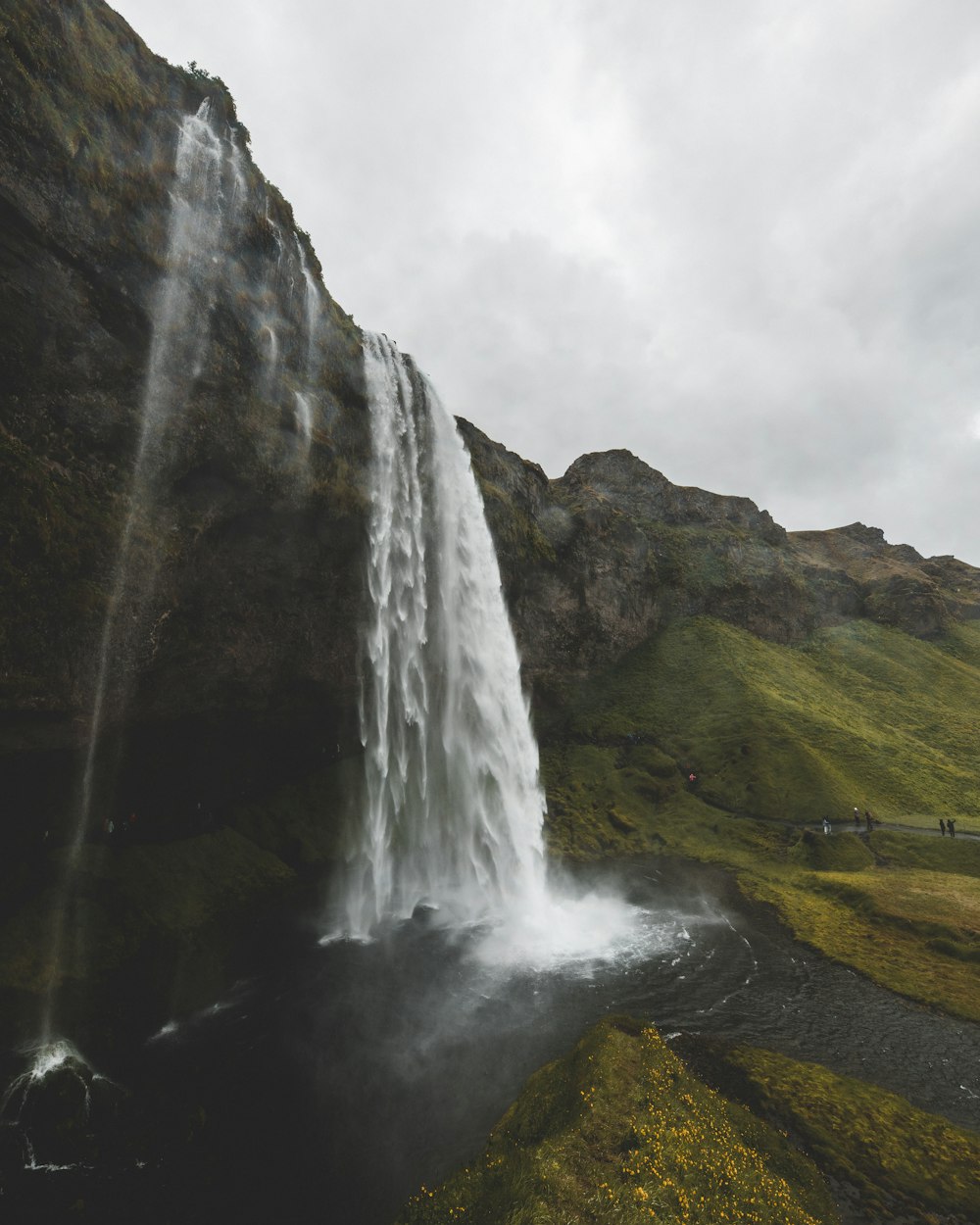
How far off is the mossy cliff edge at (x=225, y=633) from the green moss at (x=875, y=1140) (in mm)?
8016

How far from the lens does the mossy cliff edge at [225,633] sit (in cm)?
1953

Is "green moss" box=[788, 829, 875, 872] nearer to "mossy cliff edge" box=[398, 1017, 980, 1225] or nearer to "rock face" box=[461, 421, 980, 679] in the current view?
"mossy cliff edge" box=[398, 1017, 980, 1225]

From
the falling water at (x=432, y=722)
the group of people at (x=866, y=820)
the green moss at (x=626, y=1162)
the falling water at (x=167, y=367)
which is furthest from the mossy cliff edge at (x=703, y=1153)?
the group of people at (x=866, y=820)

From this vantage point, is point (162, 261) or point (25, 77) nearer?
point (25, 77)

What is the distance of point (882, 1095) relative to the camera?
43.1ft

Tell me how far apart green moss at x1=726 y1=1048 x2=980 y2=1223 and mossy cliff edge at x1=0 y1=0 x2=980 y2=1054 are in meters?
8.02

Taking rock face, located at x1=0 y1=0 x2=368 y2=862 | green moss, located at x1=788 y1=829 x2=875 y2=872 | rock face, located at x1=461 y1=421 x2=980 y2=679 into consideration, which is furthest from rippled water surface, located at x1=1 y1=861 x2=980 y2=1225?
rock face, located at x1=461 y1=421 x2=980 y2=679

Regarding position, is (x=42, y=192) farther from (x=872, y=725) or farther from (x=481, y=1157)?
Answer: (x=872, y=725)

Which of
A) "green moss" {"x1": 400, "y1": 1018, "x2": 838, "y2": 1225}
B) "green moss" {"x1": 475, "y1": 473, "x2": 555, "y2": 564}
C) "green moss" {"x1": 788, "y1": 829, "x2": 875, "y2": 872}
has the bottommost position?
"green moss" {"x1": 400, "y1": 1018, "x2": 838, "y2": 1225}

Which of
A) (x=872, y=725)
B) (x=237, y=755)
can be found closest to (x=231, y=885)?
(x=237, y=755)

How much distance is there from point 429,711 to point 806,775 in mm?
29377

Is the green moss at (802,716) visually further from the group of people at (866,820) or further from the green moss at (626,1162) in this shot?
the green moss at (626,1162)

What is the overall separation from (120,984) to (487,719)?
22.2m

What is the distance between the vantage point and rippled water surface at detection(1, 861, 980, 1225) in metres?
12.3
